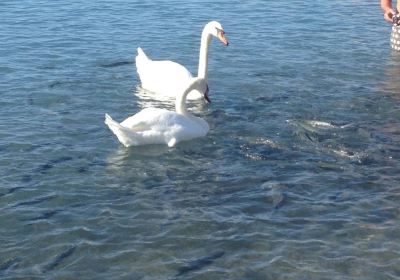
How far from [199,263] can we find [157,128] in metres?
4.03

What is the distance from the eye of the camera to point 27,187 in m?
10.9

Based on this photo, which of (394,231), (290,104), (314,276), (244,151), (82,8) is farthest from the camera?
(82,8)

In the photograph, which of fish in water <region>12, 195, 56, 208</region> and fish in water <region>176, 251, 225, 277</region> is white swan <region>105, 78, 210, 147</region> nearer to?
fish in water <region>12, 195, 56, 208</region>

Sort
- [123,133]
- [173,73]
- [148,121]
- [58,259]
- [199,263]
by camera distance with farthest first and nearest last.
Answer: [173,73]
[148,121]
[123,133]
[58,259]
[199,263]

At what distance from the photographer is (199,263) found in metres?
8.82

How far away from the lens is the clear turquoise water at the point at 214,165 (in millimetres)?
8992

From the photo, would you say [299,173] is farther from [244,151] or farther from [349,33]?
[349,33]

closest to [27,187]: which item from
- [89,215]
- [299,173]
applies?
[89,215]

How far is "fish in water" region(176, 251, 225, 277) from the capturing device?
867 centimetres

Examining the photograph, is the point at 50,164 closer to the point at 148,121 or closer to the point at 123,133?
the point at 123,133

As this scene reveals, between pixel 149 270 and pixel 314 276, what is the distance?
1.79m

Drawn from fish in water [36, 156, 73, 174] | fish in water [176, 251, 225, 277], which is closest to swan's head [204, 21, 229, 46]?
fish in water [36, 156, 73, 174]

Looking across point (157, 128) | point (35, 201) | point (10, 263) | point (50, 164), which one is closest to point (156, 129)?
point (157, 128)

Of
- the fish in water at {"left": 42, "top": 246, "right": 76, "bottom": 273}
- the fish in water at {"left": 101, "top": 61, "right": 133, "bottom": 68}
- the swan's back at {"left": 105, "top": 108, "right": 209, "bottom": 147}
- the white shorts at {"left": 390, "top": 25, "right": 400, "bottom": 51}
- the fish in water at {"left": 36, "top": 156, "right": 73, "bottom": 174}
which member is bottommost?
the fish in water at {"left": 42, "top": 246, "right": 76, "bottom": 273}
